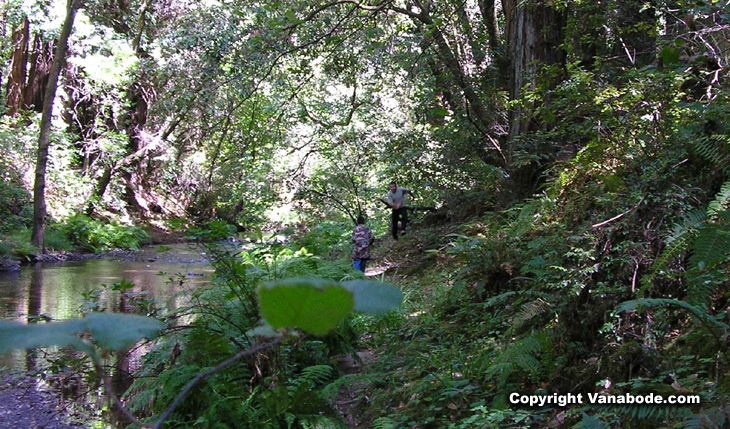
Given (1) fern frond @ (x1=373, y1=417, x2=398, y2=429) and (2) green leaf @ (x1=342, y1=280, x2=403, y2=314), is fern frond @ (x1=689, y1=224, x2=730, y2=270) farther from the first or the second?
(2) green leaf @ (x1=342, y1=280, x2=403, y2=314)

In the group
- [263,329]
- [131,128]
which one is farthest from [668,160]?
[131,128]

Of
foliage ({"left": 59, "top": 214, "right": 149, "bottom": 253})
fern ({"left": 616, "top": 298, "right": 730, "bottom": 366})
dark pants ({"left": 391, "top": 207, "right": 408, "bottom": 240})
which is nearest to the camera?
fern ({"left": 616, "top": 298, "right": 730, "bottom": 366})

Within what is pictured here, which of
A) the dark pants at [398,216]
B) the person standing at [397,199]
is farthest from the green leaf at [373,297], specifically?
the dark pants at [398,216]

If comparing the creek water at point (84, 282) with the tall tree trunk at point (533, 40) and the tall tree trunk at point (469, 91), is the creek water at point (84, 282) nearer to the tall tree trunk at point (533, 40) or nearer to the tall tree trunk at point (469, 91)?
the tall tree trunk at point (533, 40)

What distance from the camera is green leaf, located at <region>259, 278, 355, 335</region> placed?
67 centimetres

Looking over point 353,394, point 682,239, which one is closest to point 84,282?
point 353,394

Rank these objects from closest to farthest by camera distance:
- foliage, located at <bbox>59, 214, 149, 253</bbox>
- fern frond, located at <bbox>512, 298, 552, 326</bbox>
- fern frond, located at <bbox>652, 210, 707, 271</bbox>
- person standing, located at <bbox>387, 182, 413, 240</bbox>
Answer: fern frond, located at <bbox>652, 210, 707, 271</bbox> < fern frond, located at <bbox>512, 298, 552, 326</bbox> < person standing, located at <bbox>387, 182, 413, 240</bbox> < foliage, located at <bbox>59, 214, 149, 253</bbox>

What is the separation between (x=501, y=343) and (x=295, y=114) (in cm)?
984

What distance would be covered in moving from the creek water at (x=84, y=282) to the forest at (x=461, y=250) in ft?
1.58

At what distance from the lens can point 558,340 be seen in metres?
3.92

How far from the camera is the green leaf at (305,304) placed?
667mm

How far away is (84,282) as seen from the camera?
11750mm

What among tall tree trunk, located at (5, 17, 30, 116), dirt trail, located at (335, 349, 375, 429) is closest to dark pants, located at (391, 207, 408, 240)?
dirt trail, located at (335, 349, 375, 429)

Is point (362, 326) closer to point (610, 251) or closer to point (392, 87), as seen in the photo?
point (610, 251)
